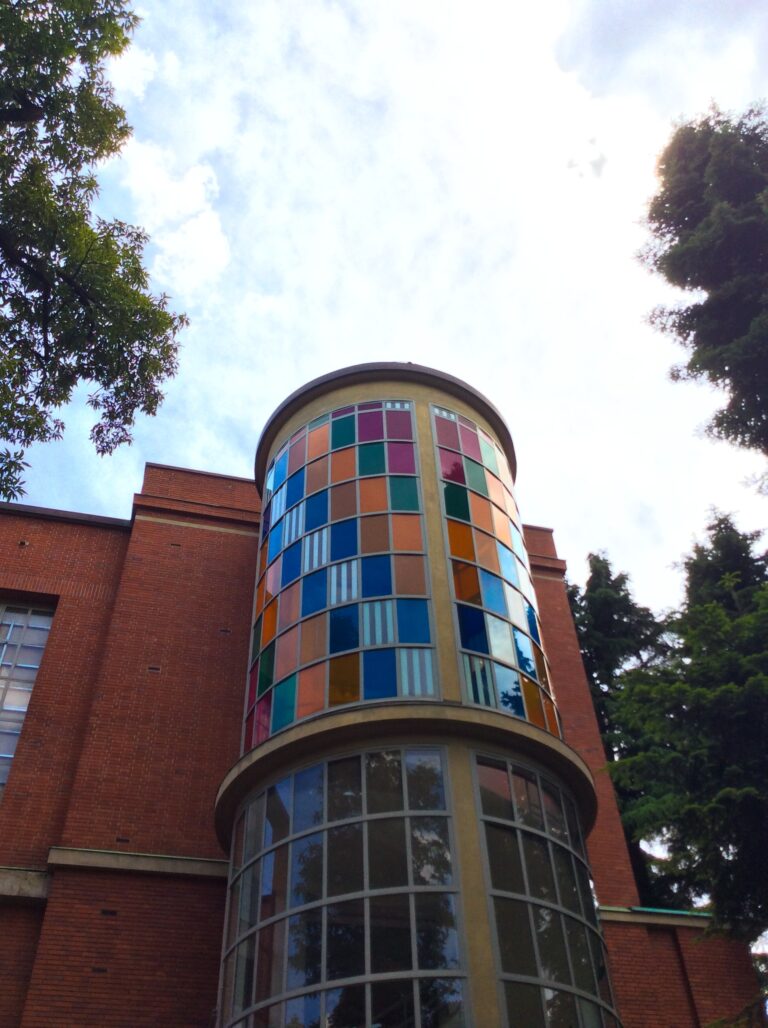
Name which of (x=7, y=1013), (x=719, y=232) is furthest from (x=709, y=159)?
(x=7, y=1013)

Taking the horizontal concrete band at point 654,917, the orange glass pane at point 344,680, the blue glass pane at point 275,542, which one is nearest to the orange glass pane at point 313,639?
the orange glass pane at point 344,680

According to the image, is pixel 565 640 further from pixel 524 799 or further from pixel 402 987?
pixel 402 987

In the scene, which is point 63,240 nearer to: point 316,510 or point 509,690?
point 316,510

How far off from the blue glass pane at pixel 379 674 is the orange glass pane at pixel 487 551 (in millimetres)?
2636

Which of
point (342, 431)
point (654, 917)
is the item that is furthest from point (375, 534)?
point (654, 917)

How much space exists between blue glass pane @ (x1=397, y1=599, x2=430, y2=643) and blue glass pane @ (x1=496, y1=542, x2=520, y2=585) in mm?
1976

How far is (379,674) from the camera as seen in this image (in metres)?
11.7

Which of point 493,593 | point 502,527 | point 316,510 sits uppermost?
point 316,510

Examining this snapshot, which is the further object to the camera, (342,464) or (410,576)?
(342,464)

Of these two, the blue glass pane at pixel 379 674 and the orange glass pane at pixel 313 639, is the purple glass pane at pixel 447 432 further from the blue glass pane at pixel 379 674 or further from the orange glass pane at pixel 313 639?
the blue glass pane at pixel 379 674

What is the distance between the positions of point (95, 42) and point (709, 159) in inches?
473

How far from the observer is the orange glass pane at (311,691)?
1169cm

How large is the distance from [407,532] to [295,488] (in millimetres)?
2699

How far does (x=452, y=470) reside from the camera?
14.9m
